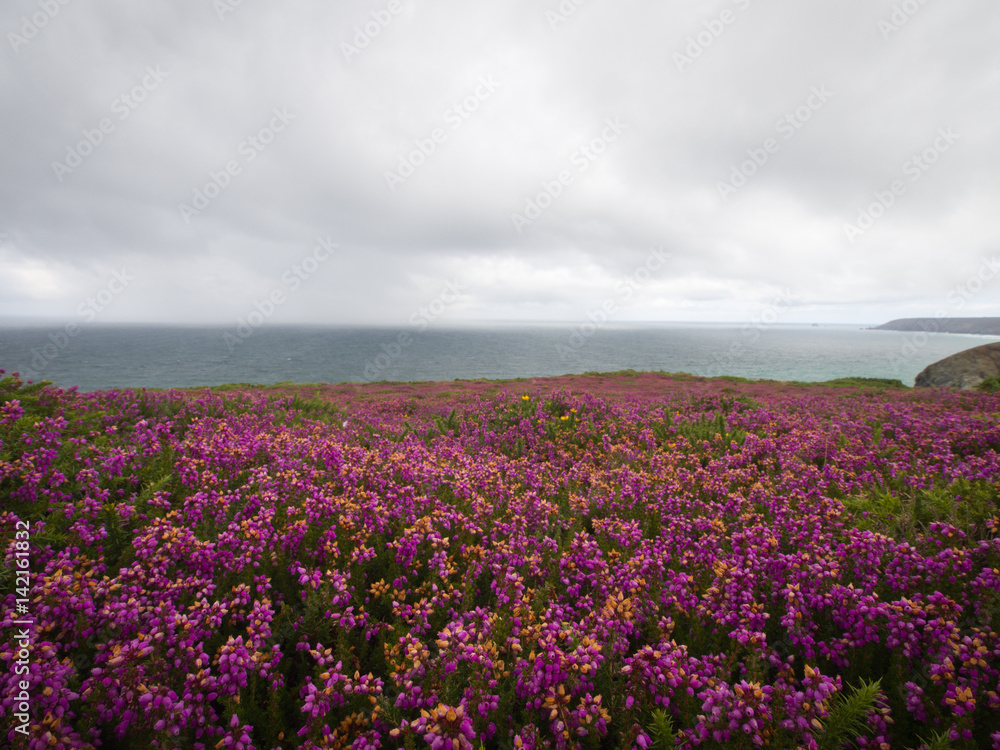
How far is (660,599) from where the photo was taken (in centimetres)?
342

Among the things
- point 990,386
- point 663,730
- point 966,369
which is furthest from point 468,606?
point 966,369

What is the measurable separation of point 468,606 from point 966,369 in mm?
43363

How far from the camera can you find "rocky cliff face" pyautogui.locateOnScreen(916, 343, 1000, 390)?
27.9 meters

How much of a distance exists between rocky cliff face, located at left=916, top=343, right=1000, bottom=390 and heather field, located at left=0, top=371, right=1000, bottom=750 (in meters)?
34.0

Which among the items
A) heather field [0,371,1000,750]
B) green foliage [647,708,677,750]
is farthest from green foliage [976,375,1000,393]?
green foliage [647,708,677,750]

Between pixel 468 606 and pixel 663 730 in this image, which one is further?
pixel 468 606

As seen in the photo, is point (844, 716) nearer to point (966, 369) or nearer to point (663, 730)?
point (663, 730)

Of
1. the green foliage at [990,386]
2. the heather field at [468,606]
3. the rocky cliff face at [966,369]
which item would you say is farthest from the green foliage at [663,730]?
the rocky cliff face at [966,369]

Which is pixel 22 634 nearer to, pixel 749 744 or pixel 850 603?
pixel 749 744

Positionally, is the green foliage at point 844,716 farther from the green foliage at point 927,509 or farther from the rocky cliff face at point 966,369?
the rocky cliff face at point 966,369

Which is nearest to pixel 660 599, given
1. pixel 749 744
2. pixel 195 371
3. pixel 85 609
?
pixel 749 744

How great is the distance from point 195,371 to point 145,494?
84.8 metres

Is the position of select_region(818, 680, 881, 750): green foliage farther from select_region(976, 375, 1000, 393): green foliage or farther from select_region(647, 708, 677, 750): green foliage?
select_region(976, 375, 1000, 393): green foliage

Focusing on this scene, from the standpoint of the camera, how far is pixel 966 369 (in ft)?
94.3
